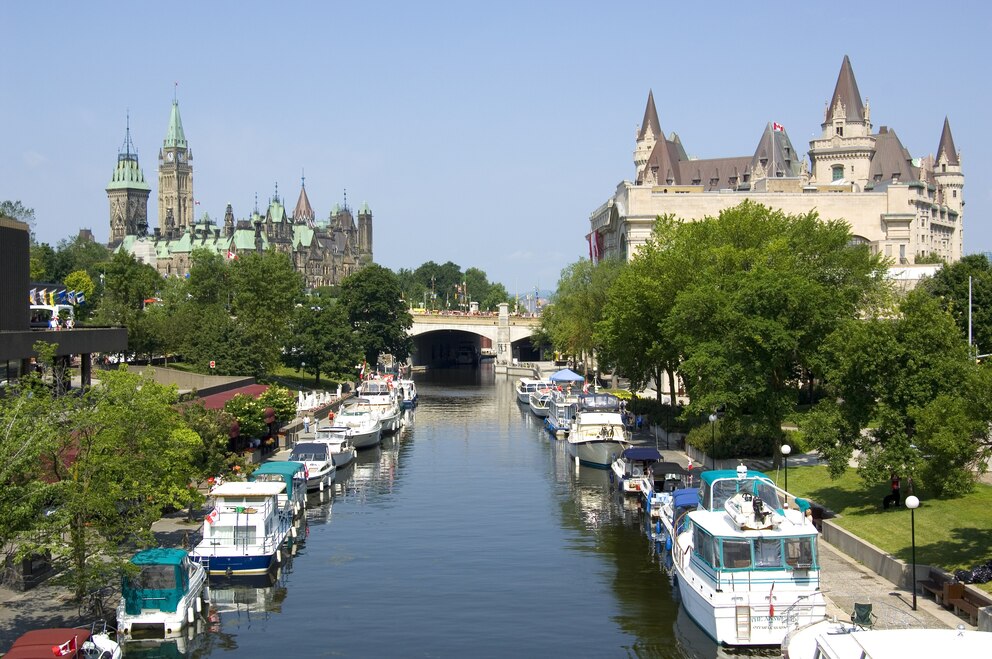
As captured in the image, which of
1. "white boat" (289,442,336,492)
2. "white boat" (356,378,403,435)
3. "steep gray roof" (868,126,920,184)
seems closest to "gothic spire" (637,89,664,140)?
"steep gray roof" (868,126,920,184)

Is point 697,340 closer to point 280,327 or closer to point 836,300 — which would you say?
point 836,300

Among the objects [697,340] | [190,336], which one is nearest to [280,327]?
[190,336]

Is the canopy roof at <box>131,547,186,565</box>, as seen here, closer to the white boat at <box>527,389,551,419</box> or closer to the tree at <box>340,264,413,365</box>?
A: the white boat at <box>527,389,551,419</box>

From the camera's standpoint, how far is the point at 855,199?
137500mm

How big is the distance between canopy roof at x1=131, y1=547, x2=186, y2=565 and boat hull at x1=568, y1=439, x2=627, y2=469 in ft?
120

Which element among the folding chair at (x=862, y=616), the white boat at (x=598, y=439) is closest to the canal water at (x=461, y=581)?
the white boat at (x=598, y=439)

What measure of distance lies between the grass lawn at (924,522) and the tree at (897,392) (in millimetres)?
1037

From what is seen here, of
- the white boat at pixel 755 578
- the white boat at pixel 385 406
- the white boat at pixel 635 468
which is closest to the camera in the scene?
the white boat at pixel 755 578

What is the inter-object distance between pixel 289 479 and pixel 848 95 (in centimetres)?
15063

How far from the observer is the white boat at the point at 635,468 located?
186ft

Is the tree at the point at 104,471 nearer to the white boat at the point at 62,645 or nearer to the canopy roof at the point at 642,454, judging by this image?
the white boat at the point at 62,645

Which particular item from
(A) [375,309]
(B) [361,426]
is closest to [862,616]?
(B) [361,426]

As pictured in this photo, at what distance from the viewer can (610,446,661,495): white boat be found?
186 ft

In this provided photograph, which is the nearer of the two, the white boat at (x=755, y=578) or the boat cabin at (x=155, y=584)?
the white boat at (x=755, y=578)
